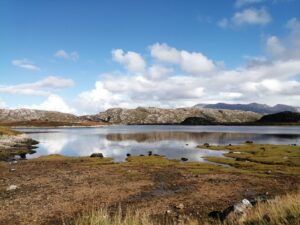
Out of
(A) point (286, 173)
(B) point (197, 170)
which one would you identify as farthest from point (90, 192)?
(A) point (286, 173)

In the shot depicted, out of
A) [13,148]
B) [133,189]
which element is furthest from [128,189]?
[13,148]

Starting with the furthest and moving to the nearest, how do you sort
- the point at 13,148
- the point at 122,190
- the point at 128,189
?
1. the point at 13,148
2. the point at 128,189
3. the point at 122,190

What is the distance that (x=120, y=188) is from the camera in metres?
36.4

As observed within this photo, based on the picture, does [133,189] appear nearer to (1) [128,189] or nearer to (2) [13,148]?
(1) [128,189]

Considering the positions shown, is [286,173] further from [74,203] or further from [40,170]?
[40,170]

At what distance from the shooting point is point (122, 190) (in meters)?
35.4

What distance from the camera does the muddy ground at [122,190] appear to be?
27.8 meters

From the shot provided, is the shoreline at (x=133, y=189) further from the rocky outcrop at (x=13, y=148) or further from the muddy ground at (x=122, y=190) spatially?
the rocky outcrop at (x=13, y=148)

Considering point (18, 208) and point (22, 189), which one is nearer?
point (18, 208)

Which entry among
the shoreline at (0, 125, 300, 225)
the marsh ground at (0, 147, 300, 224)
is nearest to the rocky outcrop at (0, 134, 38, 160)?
Answer: the shoreline at (0, 125, 300, 225)

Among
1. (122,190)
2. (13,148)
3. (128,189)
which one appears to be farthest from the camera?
(13,148)

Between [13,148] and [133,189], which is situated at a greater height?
[13,148]

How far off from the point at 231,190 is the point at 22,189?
75.8 ft

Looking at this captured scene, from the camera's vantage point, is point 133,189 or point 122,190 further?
point 133,189
